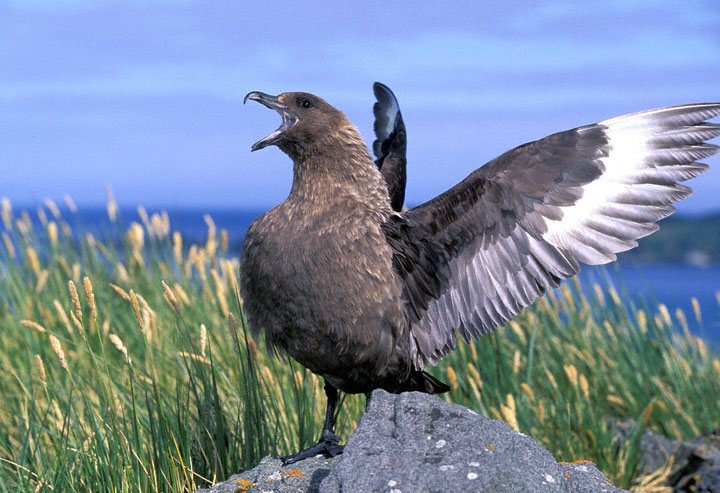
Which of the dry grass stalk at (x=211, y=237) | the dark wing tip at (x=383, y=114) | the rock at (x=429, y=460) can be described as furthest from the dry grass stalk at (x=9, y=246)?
the rock at (x=429, y=460)

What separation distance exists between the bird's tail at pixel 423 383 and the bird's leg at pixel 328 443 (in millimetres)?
347

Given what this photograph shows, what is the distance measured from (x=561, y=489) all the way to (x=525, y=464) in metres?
0.15

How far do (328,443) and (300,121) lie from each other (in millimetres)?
1480

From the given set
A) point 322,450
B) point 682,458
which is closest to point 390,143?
point 322,450

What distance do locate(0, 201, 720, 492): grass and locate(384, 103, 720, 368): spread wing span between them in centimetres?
73

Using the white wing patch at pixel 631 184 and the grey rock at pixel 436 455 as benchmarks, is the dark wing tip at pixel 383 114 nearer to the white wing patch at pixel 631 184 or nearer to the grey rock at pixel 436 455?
the white wing patch at pixel 631 184

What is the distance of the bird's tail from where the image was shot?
4.26 metres

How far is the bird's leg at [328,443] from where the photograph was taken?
3.82m

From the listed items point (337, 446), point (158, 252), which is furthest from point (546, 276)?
point (158, 252)

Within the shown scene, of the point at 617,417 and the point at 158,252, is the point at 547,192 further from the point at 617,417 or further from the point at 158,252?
the point at 158,252

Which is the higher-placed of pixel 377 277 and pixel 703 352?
pixel 377 277

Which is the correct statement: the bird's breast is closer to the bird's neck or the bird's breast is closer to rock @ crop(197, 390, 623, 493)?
the bird's neck

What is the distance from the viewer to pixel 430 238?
4.14 meters

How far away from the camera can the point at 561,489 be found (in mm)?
3094
